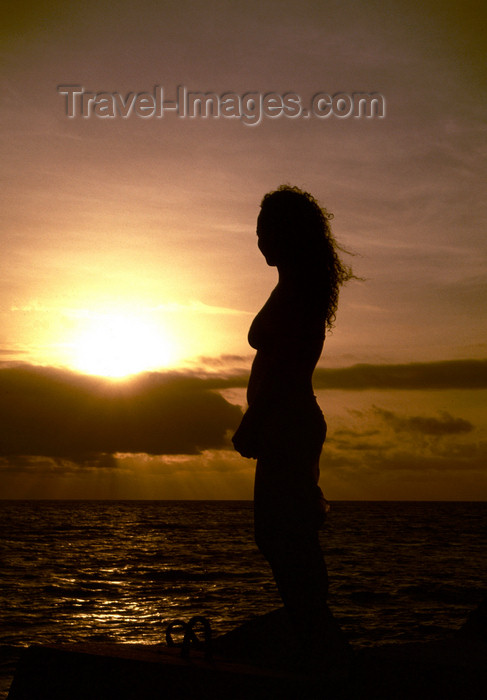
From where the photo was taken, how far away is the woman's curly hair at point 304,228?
449 centimetres

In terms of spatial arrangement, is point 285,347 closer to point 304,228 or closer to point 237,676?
point 304,228

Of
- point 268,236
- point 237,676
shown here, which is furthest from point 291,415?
point 237,676

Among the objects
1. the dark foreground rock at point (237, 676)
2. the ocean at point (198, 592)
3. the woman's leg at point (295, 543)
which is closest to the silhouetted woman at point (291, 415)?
the woman's leg at point (295, 543)

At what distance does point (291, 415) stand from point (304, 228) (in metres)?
1.13

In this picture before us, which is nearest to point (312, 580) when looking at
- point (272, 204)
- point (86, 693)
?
point (86, 693)

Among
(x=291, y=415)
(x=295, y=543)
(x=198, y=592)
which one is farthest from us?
(x=198, y=592)

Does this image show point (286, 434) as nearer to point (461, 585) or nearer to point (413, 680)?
point (413, 680)

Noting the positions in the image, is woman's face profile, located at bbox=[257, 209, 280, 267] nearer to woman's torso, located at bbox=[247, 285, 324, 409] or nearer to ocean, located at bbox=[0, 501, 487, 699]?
woman's torso, located at bbox=[247, 285, 324, 409]

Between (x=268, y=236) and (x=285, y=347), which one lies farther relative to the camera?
(x=268, y=236)

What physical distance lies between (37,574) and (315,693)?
2840 centimetres

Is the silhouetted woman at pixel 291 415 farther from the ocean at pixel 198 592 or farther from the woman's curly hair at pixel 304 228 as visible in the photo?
the ocean at pixel 198 592

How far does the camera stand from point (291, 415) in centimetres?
Answer: 426

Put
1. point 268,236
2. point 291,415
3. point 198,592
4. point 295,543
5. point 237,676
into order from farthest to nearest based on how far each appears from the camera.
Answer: point 198,592, point 268,236, point 291,415, point 295,543, point 237,676

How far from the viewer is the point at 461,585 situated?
27.2 metres
